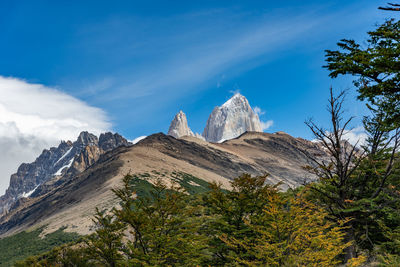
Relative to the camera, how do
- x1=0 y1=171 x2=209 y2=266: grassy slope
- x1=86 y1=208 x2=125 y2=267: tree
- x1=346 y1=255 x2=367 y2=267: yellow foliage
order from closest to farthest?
x1=346 y1=255 x2=367 y2=267: yellow foliage
x1=86 y1=208 x2=125 y2=267: tree
x1=0 y1=171 x2=209 y2=266: grassy slope

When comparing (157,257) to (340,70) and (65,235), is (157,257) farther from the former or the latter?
(65,235)

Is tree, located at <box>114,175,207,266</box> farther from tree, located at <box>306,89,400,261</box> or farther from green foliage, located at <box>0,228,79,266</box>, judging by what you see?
green foliage, located at <box>0,228,79,266</box>

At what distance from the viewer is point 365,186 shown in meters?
14.6

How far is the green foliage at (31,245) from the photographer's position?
301 feet

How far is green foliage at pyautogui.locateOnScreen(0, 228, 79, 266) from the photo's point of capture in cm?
9175

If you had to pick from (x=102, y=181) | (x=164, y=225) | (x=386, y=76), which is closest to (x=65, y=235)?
(x=102, y=181)

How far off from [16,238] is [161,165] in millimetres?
87074

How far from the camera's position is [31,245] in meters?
102

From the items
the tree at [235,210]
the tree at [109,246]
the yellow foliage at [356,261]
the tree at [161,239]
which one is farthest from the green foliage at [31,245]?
the yellow foliage at [356,261]

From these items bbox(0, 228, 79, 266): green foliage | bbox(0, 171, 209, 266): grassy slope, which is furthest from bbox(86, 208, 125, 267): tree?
bbox(0, 228, 79, 266): green foliage

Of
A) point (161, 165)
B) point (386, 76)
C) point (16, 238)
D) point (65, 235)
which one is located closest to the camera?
point (386, 76)

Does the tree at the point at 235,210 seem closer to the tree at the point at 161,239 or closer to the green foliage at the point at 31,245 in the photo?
the tree at the point at 161,239

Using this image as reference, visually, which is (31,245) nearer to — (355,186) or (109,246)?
(109,246)

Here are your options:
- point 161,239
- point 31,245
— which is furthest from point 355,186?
point 31,245
